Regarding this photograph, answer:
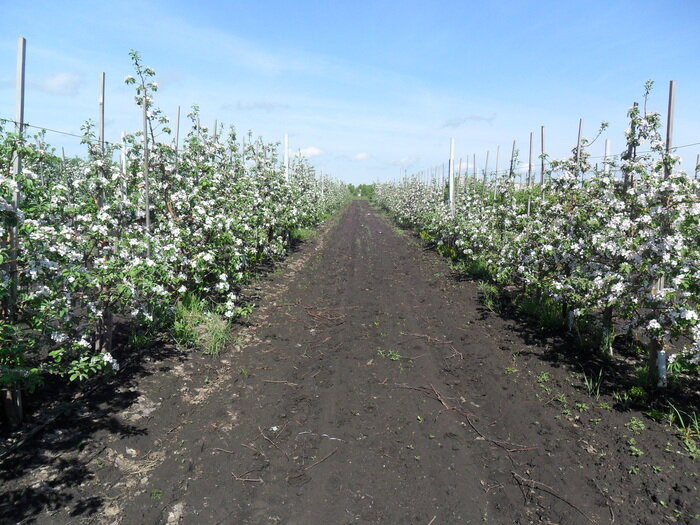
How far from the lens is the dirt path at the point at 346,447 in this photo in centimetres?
370

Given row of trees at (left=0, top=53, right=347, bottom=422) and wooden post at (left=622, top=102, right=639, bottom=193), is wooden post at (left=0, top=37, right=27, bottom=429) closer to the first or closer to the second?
row of trees at (left=0, top=53, right=347, bottom=422)

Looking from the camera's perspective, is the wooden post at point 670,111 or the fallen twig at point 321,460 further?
the wooden post at point 670,111

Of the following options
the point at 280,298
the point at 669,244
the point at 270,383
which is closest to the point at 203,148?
the point at 280,298

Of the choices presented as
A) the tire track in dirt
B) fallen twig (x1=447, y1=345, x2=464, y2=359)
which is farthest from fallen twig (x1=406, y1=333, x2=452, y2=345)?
fallen twig (x1=447, y1=345, x2=464, y2=359)

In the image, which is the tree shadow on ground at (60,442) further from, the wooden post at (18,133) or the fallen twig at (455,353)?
the fallen twig at (455,353)


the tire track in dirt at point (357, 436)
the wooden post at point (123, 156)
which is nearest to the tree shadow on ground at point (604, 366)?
the tire track in dirt at point (357, 436)

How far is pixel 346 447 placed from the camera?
4578 mm

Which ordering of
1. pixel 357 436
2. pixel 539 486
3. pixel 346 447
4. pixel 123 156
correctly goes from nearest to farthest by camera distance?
pixel 539 486
pixel 346 447
pixel 357 436
pixel 123 156

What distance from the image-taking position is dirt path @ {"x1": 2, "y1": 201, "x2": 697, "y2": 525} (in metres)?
3.70

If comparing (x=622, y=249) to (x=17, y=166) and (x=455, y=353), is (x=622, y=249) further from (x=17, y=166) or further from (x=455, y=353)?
(x=17, y=166)

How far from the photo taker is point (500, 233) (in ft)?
36.5

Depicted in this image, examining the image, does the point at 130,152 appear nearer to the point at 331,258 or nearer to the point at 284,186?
the point at 284,186

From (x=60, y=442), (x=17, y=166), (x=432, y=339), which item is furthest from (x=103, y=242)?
(x=432, y=339)

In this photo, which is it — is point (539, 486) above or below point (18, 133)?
below
